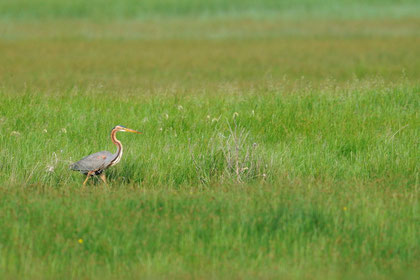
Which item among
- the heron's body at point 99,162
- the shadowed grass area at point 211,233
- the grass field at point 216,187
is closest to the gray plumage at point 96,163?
the heron's body at point 99,162

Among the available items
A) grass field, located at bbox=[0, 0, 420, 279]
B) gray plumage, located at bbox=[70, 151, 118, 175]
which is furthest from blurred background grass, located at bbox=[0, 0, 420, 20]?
gray plumage, located at bbox=[70, 151, 118, 175]

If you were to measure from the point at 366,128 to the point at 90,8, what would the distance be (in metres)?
42.5

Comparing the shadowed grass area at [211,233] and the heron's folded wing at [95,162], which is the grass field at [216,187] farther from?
the heron's folded wing at [95,162]

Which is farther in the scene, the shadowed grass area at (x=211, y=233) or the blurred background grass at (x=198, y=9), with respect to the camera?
the blurred background grass at (x=198, y=9)

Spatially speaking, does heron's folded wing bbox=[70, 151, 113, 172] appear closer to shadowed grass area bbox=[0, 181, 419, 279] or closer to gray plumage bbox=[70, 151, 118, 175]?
gray plumage bbox=[70, 151, 118, 175]

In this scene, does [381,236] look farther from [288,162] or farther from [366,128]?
[366,128]

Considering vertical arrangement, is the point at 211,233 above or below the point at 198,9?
Result: below

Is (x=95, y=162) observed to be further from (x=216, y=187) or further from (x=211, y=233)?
(x=211, y=233)

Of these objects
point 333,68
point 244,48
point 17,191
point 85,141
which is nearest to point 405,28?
point 244,48

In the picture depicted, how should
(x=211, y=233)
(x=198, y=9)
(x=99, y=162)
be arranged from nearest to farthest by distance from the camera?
(x=211, y=233), (x=99, y=162), (x=198, y=9)

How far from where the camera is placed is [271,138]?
10.2m

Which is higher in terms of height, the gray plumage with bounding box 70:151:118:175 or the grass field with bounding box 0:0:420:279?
the gray plumage with bounding box 70:151:118:175

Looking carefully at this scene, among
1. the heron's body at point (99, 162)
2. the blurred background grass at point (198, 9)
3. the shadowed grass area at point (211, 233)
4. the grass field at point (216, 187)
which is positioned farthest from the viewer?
the blurred background grass at point (198, 9)

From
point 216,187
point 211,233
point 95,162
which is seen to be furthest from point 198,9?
point 211,233
